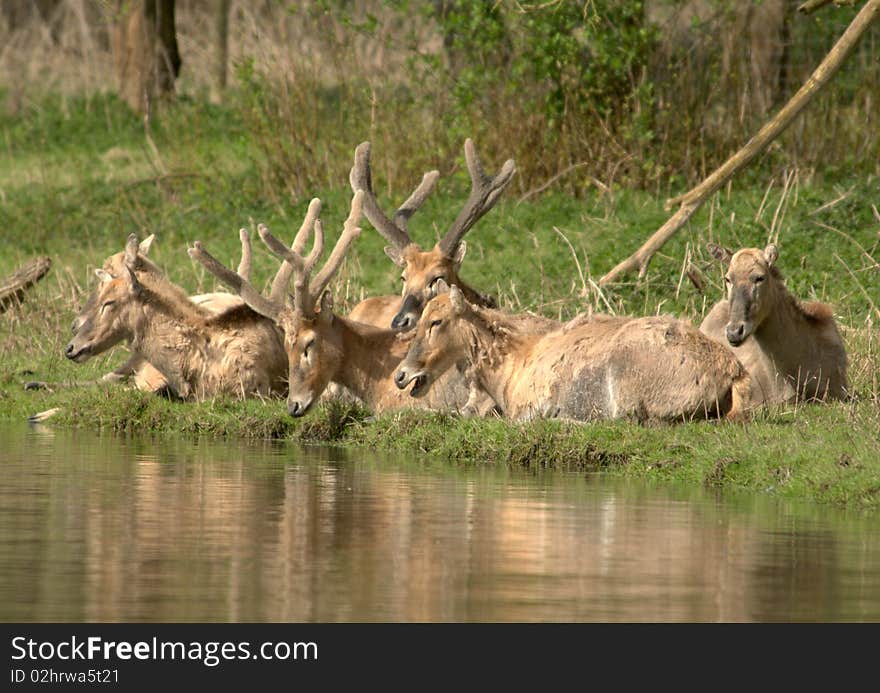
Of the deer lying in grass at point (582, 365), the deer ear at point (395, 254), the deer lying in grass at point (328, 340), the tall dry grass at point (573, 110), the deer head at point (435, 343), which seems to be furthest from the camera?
the tall dry grass at point (573, 110)

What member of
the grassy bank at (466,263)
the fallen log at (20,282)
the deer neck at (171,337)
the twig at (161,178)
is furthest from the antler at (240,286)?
the twig at (161,178)

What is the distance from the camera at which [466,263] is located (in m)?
22.6

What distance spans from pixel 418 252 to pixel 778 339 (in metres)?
3.50

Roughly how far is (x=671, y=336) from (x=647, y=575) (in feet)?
16.8

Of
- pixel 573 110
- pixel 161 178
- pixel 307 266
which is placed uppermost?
pixel 573 110

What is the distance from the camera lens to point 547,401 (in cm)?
1536

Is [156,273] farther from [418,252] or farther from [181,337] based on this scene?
[418,252]

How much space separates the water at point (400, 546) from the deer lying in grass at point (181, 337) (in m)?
2.68

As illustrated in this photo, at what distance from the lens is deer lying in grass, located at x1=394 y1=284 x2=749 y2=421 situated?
1480cm

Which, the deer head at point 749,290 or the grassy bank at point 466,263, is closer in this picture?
the grassy bank at point 466,263

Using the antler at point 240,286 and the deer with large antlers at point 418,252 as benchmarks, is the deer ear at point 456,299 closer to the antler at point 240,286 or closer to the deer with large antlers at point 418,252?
the deer with large antlers at point 418,252

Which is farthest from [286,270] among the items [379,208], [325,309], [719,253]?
[719,253]

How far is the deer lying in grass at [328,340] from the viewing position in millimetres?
16188
